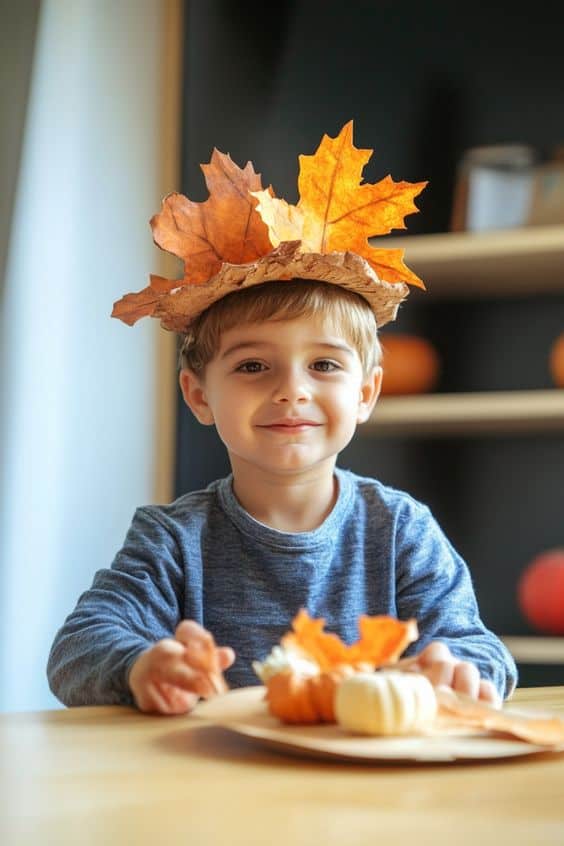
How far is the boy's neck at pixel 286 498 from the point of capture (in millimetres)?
1256

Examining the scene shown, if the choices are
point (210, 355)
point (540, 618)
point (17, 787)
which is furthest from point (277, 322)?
point (540, 618)

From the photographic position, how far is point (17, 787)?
571 millimetres

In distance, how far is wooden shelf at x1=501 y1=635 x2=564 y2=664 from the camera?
256cm

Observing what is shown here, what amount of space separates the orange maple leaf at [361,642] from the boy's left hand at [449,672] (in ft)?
0.36

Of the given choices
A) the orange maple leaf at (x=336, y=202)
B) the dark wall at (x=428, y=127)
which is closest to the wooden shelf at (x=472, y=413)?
the dark wall at (x=428, y=127)

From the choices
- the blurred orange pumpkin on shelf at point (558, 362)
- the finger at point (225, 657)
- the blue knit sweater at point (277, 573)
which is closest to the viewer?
the finger at point (225, 657)

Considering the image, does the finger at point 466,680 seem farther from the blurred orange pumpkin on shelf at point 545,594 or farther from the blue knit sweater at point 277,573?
the blurred orange pumpkin on shelf at point 545,594

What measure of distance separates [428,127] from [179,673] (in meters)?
2.49

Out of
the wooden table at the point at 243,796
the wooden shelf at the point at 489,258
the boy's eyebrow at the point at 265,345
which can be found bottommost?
the wooden table at the point at 243,796

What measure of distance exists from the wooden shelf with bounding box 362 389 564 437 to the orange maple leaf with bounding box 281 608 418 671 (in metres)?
1.96

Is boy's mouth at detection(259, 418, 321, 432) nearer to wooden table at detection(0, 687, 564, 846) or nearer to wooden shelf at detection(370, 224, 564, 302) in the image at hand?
wooden table at detection(0, 687, 564, 846)

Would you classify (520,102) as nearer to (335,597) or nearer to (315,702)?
(335,597)

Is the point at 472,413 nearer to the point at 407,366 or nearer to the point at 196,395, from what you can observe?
the point at 407,366

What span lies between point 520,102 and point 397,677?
2597 millimetres
